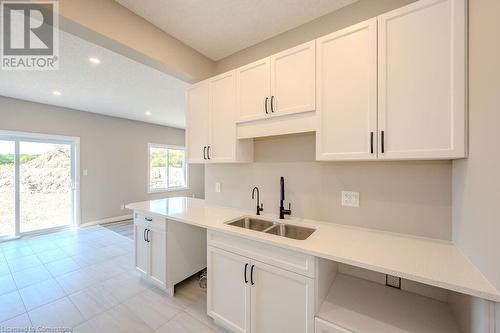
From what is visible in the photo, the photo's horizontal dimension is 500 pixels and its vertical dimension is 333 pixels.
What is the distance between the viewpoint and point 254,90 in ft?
6.15

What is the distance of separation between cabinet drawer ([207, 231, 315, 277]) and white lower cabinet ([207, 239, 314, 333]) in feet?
0.11

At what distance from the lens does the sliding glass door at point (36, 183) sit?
3.71 meters

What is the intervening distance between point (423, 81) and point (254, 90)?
121cm

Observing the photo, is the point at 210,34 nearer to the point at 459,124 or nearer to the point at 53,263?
the point at 459,124

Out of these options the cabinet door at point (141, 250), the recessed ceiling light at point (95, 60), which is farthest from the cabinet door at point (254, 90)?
the recessed ceiling light at point (95, 60)

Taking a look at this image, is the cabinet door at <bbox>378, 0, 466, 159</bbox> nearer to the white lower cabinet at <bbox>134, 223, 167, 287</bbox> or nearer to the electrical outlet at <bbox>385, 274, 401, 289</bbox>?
the electrical outlet at <bbox>385, 274, 401, 289</bbox>

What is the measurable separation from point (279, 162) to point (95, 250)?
3421 millimetres

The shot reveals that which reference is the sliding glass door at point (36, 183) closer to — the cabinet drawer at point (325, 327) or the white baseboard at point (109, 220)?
the white baseboard at point (109, 220)

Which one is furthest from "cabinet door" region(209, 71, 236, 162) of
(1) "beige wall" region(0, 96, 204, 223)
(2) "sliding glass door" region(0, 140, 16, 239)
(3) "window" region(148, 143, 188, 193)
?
(3) "window" region(148, 143, 188, 193)

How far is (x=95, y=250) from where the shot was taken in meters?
3.33

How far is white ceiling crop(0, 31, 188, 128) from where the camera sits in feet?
7.89

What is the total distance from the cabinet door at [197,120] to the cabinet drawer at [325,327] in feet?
5.66

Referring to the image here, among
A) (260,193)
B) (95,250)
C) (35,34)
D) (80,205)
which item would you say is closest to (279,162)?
(260,193)

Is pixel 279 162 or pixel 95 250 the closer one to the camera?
pixel 279 162
